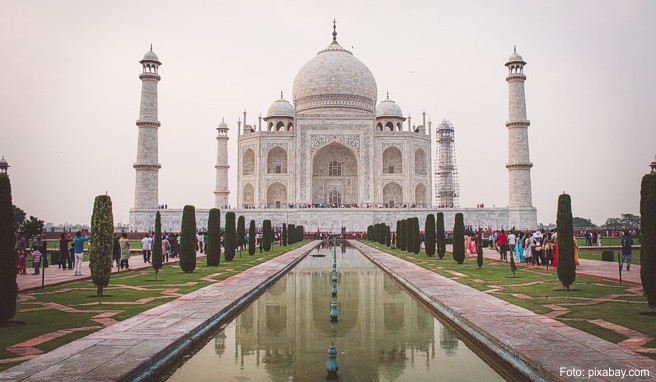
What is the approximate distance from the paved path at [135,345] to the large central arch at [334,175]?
26292 millimetres

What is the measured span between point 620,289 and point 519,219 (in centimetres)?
1930

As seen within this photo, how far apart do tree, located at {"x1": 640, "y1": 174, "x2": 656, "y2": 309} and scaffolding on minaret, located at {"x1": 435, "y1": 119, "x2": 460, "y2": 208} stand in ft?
114

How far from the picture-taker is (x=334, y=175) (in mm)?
33062

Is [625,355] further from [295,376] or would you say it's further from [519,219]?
[519,219]

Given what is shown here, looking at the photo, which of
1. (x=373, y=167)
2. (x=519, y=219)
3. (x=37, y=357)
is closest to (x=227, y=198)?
(x=373, y=167)

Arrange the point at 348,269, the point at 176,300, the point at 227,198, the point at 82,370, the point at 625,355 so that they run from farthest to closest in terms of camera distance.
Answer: the point at 227,198, the point at 348,269, the point at 176,300, the point at 625,355, the point at 82,370

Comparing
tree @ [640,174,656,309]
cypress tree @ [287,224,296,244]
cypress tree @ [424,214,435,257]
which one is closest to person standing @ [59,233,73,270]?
cypress tree @ [424,214,435,257]

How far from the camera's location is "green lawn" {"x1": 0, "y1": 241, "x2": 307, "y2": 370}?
4.46 m

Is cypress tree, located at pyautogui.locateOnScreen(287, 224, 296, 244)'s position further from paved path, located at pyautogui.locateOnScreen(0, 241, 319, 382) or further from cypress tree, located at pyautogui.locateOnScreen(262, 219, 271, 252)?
paved path, located at pyautogui.locateOnScreen(0, 241, 319, 382)

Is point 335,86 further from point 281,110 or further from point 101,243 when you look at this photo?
point 101,243

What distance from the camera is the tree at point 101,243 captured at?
674 centimetres

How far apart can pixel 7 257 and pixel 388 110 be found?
3216 cm

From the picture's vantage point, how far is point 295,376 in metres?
3.37

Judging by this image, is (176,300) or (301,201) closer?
(176,300)
